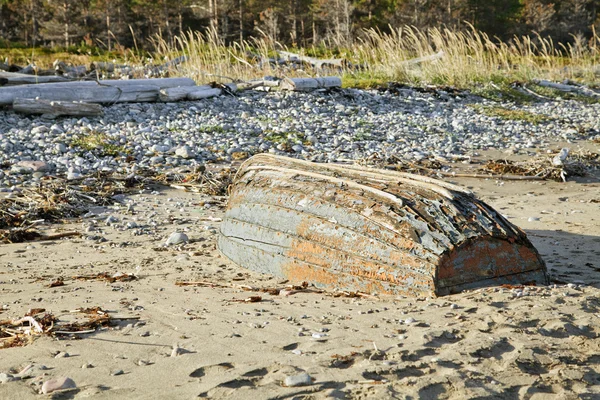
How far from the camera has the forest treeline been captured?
97.9ft

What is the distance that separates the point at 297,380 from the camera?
8.52ft

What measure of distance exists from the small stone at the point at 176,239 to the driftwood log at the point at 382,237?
0.88 meters

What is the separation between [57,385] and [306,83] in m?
9.81

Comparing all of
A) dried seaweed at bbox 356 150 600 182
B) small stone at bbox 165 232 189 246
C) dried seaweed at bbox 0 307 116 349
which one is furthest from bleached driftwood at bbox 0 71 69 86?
dried seaweed at bbox 0 307 116 349

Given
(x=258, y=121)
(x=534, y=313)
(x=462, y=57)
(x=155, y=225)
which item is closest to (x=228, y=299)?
(x=534, y=313)

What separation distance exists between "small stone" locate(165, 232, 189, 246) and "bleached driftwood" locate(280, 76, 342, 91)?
→ 7009 mm

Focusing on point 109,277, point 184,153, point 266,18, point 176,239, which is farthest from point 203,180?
point 266,18

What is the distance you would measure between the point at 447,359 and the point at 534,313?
2.18 ft

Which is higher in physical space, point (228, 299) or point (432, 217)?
A: point (432, 217)

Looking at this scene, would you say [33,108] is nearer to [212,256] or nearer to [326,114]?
[326,114]

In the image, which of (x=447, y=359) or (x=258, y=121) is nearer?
(x=447, y=359)

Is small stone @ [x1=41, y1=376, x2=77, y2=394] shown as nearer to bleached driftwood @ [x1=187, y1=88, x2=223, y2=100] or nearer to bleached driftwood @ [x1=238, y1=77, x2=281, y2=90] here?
bleached driftwood @ [x1=187, y1=88, x2=223, y2=100]

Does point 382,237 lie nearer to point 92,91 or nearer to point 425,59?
point 92,91

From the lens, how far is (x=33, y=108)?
945cm
